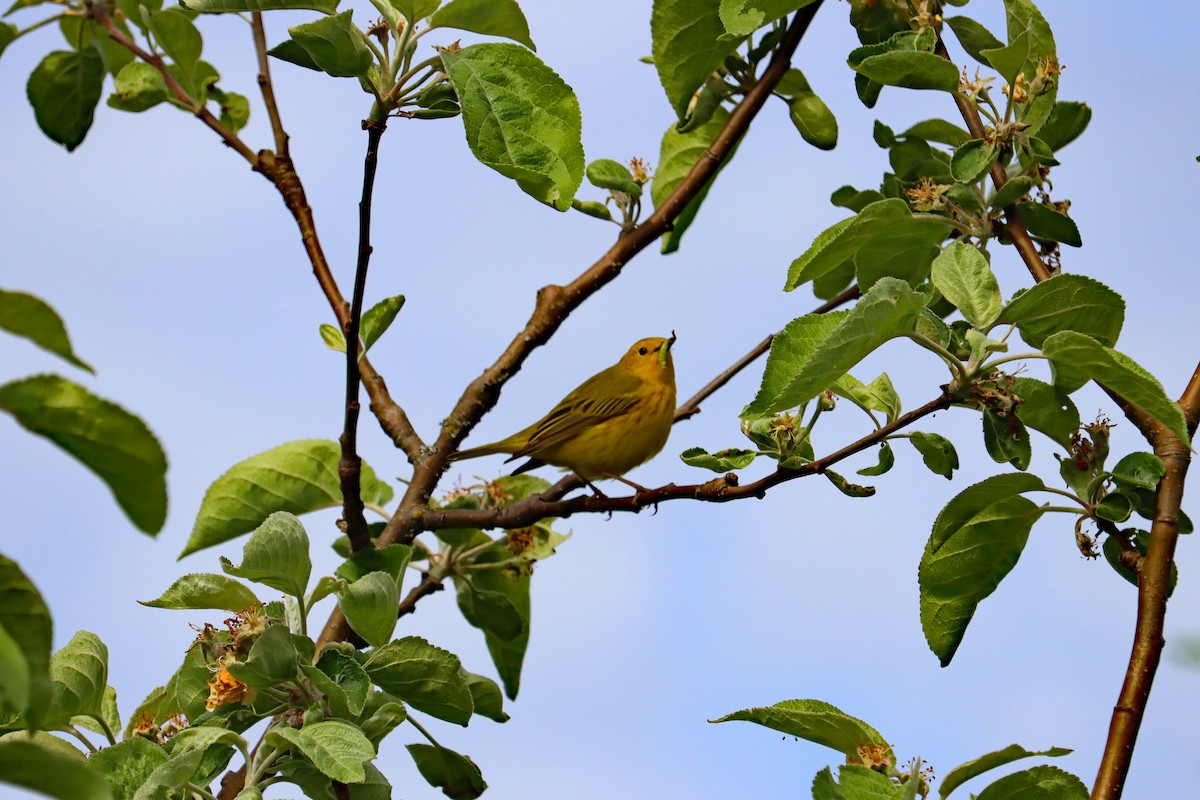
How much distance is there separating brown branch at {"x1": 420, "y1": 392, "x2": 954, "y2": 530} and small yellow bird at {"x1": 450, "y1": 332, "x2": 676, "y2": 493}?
2.19 meters

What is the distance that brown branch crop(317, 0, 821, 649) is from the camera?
10.8 ft

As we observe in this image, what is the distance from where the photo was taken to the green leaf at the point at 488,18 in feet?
9.19

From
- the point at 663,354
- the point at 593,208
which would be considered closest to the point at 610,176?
the point at 593,208

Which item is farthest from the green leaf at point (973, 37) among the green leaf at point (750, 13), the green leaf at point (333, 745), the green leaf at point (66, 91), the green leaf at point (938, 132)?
the green leaf at point (333, 745)

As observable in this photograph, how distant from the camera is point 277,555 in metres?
2.64

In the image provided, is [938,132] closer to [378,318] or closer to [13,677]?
[378,318]

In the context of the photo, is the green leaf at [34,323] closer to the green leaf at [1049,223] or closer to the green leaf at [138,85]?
the green leaf at [138,85]

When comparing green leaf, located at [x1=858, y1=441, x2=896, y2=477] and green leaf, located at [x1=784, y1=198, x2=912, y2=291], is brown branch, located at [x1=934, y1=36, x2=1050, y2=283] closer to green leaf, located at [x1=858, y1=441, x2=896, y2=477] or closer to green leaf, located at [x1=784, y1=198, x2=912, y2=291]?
green leaf, located at [x1=784, y1=198, x2=912, y2=291]

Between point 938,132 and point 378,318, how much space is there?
1854mm

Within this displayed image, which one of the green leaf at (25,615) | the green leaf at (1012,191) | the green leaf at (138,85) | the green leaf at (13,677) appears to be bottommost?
the green leaf at (13,677)

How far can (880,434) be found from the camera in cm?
271

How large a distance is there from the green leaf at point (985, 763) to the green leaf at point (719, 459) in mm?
845

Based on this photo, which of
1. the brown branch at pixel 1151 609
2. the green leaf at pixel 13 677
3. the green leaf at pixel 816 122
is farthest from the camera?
the green leaf at pixel 816 122

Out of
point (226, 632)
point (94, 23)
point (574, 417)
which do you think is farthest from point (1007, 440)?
point (574, 417)
